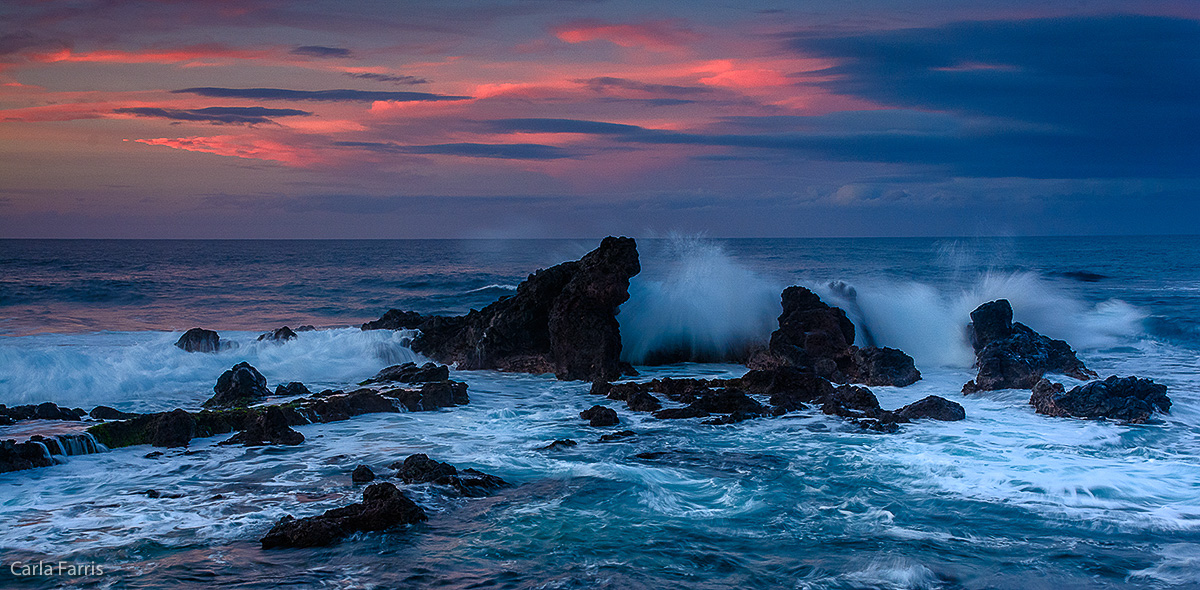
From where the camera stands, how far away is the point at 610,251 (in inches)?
714

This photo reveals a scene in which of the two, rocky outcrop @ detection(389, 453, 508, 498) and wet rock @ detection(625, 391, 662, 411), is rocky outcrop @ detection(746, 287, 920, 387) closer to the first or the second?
wet rock @ detection(625, 391, 662, 411)

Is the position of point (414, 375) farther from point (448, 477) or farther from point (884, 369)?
point (884, 369)

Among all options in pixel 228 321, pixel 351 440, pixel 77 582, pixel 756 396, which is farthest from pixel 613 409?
pixel 228 321

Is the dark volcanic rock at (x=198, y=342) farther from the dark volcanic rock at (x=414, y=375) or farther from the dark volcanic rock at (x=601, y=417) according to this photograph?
the dark volcanic rock at (x=601, y=417)

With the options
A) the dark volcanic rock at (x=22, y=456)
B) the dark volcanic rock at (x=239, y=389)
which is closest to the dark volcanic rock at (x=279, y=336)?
the dark volcanic rock at (x=239, y=389)

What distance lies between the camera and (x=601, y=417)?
1288 cm

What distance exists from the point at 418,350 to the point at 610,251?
6.14 m

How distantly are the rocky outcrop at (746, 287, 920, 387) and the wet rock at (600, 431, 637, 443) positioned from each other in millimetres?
6243

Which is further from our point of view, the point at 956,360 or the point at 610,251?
the point at 956,360

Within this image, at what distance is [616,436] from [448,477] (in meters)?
3.33

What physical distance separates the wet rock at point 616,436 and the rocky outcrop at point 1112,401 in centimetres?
711

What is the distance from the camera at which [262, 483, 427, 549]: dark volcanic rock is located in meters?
7.50

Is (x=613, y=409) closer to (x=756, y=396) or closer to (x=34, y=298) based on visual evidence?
(x=756, y=396)

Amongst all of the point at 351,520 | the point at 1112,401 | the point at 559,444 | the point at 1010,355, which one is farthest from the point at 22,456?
the point at 1010,355
